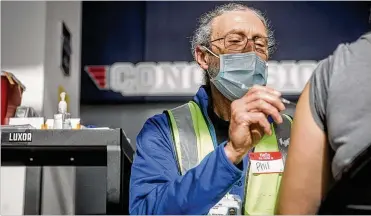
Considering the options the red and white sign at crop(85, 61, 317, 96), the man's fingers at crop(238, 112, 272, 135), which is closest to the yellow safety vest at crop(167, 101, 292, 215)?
the man's fingers at crop(238, 112, 272, 135)

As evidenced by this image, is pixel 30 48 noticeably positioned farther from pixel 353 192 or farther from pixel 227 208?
pixel 353 192

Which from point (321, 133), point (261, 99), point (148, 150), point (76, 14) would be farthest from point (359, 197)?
point (76, 14)

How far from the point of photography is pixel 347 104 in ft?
3.23

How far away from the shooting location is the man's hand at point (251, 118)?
4.61 ft

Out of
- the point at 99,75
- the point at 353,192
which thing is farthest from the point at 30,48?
the point at 353,192

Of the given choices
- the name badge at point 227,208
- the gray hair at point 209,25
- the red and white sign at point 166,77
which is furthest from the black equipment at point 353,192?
the red and white sign at point 166,77

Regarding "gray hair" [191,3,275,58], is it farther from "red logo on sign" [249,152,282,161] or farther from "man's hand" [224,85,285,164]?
"man's hand" [224,85,285,164]

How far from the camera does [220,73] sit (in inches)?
76.4

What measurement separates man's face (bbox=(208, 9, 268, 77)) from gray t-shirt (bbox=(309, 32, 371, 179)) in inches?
37.2

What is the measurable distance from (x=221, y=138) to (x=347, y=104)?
0.93m

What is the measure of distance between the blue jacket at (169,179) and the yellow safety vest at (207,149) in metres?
0.02

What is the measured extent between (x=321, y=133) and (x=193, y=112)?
90cm

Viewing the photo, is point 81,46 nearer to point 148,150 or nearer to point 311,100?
point 148,150

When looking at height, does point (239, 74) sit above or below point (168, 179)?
above
